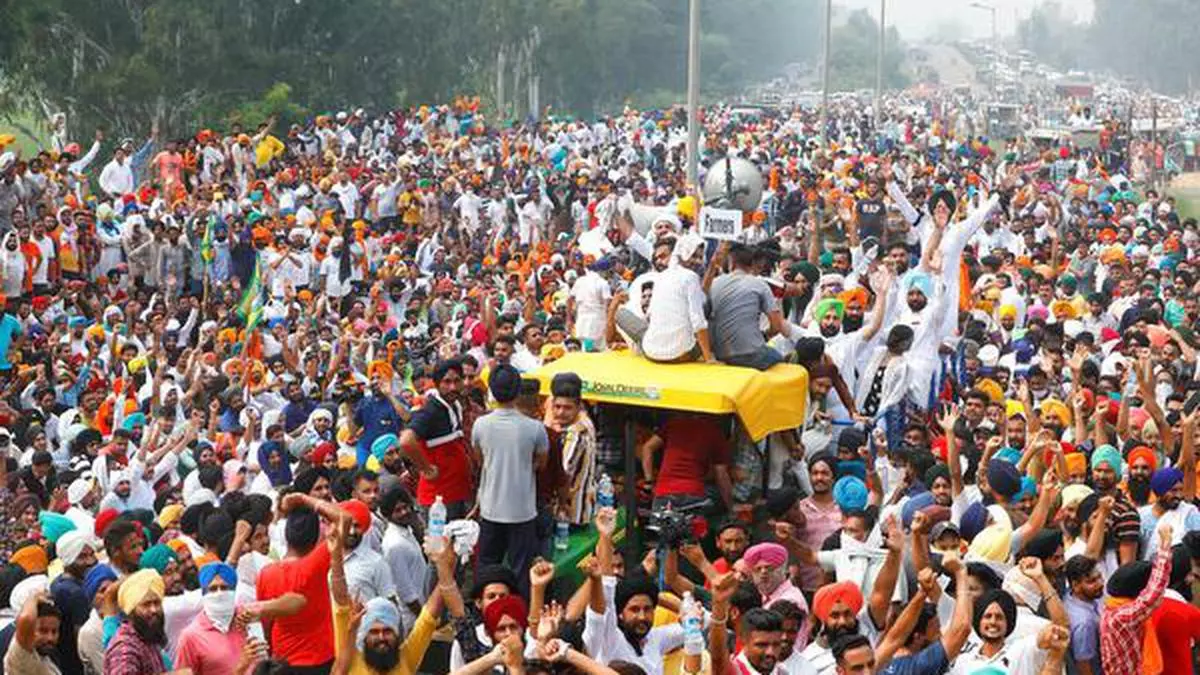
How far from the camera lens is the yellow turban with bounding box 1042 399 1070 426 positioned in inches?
486

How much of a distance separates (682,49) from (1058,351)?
2735 inches

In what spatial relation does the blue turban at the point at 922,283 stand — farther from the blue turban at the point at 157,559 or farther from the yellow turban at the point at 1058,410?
the blue turban at the point at 157,559

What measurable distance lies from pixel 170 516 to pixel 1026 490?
15.6 feet

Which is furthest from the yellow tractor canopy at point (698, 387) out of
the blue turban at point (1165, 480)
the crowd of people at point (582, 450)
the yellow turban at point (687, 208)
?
the yellow turban at point (687, 208)

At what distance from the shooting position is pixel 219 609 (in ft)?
27.5

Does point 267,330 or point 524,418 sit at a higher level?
point 524,418

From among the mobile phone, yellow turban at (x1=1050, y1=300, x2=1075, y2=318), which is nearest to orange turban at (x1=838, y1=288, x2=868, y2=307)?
the mobile phone

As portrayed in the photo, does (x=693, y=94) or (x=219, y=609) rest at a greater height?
(x=693, y=94)

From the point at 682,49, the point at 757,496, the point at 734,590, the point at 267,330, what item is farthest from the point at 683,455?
the point at 682,49

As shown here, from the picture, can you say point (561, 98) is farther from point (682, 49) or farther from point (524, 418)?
point (524, 418)

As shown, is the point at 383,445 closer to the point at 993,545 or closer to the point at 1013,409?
the point at 993,545

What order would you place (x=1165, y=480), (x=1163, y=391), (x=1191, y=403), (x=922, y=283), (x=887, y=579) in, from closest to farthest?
Result: 1. (x=887, y=579)
2. (x=1165, y=480)
3. (x=1191, y=403)
4. (x=1163, y=391)
5. (x=922, y=283)

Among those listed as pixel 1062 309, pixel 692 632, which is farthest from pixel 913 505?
pixel 1062 309

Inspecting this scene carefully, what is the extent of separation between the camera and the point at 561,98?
70375mm
